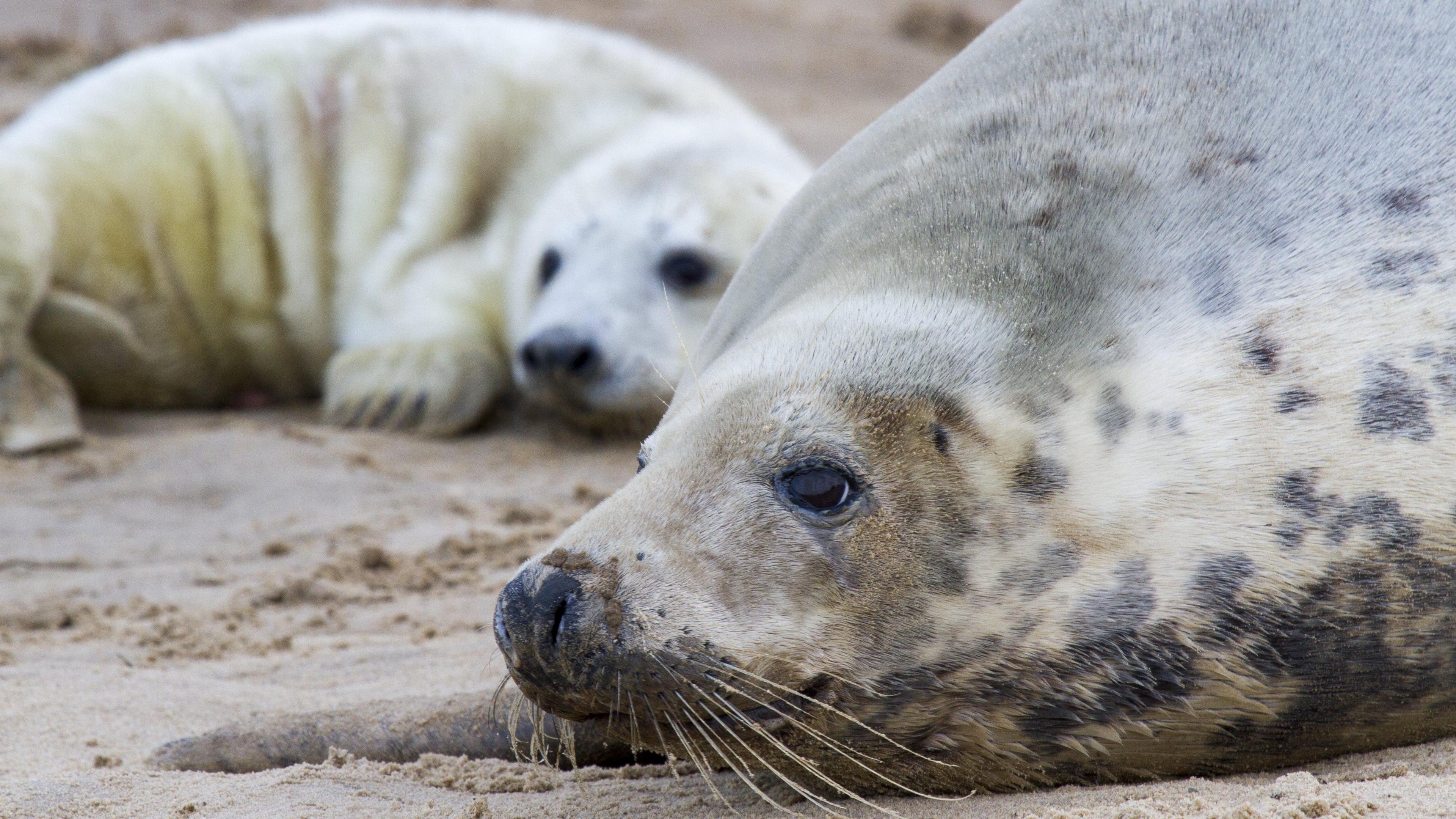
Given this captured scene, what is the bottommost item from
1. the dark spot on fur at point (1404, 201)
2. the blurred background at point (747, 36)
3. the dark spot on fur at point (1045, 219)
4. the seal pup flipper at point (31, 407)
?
the seal pup flipper at point (31, 407)

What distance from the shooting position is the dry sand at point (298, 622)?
6.28 ft

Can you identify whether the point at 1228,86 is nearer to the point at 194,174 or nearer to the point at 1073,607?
the point at 1073,607

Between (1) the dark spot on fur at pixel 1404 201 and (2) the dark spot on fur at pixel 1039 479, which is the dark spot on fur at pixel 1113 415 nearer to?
(2) the dark spot on fur at pixel 1039 479

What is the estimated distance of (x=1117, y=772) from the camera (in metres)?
1.89

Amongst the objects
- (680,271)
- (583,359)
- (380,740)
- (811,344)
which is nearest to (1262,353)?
(811,344)

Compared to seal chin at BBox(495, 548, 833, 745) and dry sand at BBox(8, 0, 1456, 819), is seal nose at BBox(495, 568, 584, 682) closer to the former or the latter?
seal chin at BBox(495, 548, 833, 745)

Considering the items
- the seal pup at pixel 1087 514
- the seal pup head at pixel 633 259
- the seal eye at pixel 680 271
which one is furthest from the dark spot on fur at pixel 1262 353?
the seal eye at pixel 680 271

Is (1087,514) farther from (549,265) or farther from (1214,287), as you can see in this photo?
(549,265)

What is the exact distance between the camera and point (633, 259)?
507 cm

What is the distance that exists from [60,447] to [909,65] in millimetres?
6728

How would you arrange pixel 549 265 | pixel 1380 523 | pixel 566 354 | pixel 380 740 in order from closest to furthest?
1. pixel 1380 523
2. pixel 380 740
3. pixel 566 354
4. pixel 549 265

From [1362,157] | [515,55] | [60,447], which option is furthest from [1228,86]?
[515,55]

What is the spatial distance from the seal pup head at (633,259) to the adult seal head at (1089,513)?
2.66 m

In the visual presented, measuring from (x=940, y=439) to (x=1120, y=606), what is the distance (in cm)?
29
